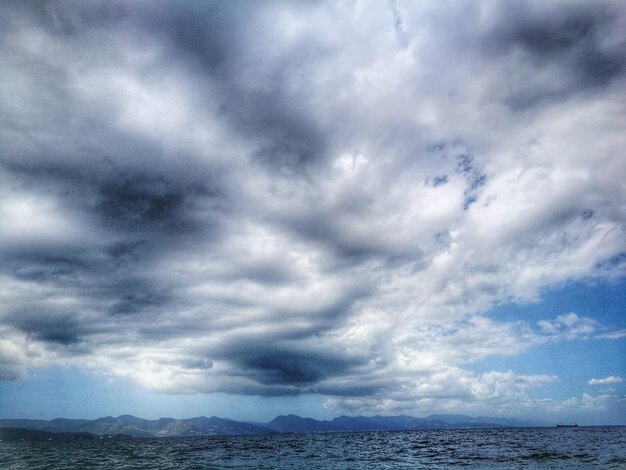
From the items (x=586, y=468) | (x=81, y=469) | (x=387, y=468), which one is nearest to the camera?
(x=586, y=468)

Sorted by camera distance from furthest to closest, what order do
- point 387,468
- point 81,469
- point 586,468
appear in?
point 81,469
point 387,468
point 586,468

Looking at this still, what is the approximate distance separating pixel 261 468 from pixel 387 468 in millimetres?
18456

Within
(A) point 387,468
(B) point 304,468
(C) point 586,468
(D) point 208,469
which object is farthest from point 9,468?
(C) point 586,468

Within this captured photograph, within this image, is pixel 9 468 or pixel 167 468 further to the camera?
pixel 9 468

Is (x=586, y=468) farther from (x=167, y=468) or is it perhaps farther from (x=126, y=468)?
(x=126, y=468)

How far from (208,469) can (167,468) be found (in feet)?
22.7

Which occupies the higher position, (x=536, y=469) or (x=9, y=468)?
(x=536, y=469)

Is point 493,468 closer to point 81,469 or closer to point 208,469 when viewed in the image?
point 208,469

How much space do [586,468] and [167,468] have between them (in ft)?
186

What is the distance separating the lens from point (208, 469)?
47500mm

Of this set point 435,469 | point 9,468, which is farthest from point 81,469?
point 435,469

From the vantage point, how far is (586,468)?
41.4 metres

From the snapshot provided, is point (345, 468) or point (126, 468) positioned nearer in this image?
point (345, 468)

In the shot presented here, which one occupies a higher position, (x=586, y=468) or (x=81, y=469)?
(x=586, y=468)
